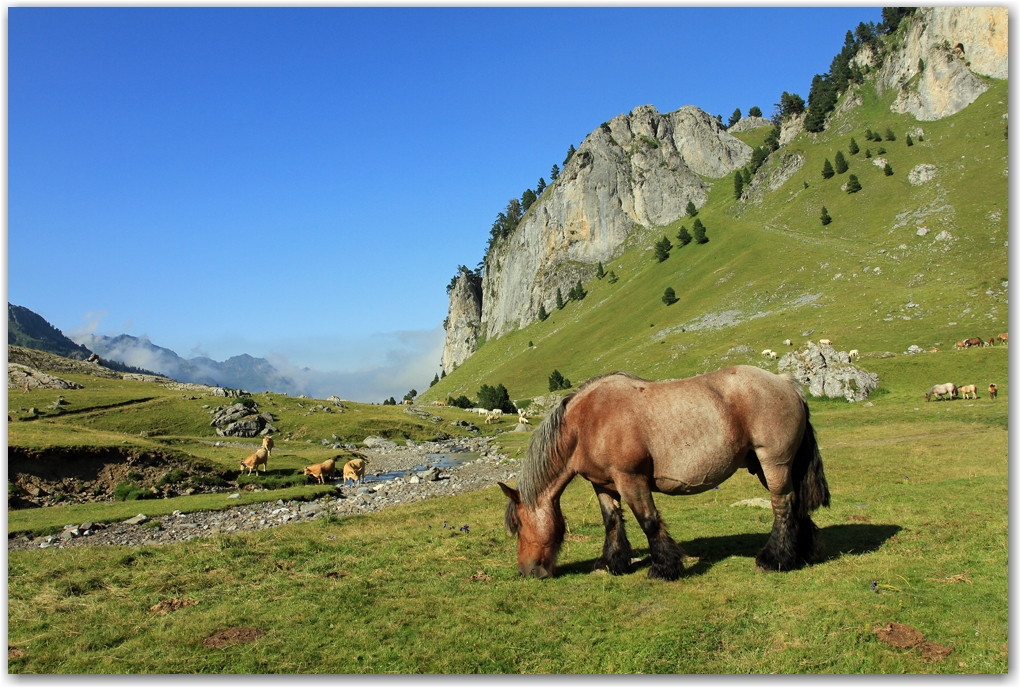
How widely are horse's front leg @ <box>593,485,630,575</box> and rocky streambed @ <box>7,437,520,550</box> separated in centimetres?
1219

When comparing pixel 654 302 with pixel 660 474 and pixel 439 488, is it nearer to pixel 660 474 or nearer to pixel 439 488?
pixel 439 488

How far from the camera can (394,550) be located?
13.0 metres

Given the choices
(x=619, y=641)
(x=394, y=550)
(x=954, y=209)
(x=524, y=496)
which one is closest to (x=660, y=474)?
(x=524, y=496)

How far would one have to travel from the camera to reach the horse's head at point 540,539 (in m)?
10.6

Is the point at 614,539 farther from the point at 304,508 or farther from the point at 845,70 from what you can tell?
the point at 845,70

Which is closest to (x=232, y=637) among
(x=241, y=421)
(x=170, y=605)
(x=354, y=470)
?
(x=170, y=605)

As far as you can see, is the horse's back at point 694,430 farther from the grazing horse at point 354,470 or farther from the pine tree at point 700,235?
the pine tree at point 700,235

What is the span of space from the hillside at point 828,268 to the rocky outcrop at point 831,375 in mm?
3388

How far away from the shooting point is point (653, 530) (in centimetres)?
1020

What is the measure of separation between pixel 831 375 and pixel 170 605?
4939cm

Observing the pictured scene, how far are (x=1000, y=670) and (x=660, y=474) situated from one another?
4.86 m

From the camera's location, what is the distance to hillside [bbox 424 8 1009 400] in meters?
74.0

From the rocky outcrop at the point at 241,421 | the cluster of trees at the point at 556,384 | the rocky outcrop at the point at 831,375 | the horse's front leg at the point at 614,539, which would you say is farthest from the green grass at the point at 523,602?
the cluster of trees at the point at 556,384

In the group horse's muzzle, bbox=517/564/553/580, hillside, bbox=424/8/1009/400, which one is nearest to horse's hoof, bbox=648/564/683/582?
horse's muzzle, bbox=517/564/553/580
